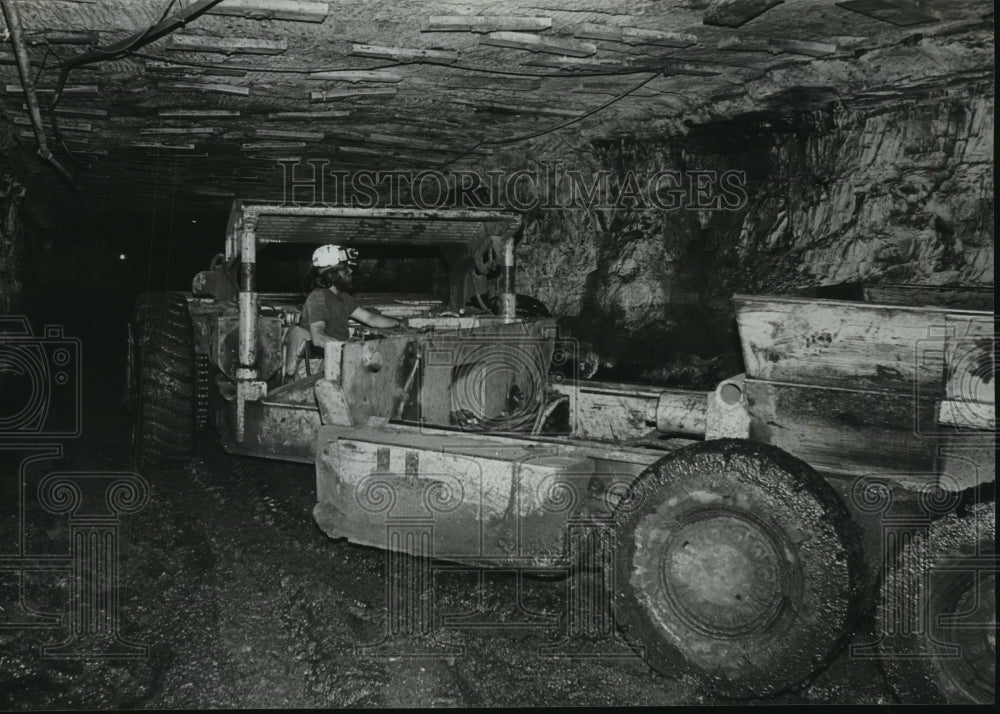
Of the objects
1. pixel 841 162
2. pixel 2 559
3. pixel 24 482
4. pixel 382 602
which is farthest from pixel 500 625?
pixel 841 162

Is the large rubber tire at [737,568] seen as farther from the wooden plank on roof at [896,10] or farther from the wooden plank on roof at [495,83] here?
the wooden plank on roof at [495,83]

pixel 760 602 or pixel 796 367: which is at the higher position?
pixel 796 367

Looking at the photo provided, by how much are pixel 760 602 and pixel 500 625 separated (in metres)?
1.24

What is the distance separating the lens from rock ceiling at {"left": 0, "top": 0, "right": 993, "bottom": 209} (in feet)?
16.1

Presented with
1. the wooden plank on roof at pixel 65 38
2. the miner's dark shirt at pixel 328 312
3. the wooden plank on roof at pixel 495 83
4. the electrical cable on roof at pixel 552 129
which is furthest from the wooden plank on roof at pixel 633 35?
the wooden plank on roof at pixel 65 38

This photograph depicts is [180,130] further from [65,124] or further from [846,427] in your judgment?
[846,427]

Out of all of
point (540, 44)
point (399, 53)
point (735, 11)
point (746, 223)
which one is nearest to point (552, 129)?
point (746, 223)

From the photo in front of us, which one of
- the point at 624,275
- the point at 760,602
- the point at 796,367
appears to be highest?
the point at 624,275

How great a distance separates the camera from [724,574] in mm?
2643

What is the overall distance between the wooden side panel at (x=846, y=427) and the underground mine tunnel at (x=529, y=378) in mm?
12

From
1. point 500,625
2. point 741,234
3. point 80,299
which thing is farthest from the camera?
point 80,299

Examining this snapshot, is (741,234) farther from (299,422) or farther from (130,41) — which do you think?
(130,41)

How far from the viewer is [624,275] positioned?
29.7 feet
